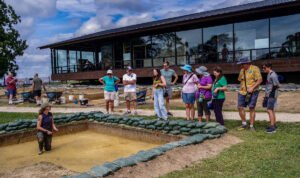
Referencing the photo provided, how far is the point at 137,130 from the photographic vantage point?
6.92 m

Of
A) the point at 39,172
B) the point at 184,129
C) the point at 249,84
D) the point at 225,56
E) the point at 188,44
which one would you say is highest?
the point at 188,44

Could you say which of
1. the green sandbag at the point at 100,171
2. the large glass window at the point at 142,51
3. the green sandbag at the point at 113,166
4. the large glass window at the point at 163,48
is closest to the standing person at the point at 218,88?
the green sandbag at the point at 113,166

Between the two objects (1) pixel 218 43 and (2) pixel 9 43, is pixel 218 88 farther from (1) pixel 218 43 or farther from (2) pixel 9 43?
(2) pixel 9 43

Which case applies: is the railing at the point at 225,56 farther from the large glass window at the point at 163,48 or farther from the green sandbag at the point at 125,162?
the green sandbag at the point at 125,162

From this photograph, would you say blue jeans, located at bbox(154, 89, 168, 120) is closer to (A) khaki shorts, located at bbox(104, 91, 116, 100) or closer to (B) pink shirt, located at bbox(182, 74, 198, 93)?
(B) pink shirt, located at bbox(182, 74, 198, 93)

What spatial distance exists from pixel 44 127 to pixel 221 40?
13948 mm

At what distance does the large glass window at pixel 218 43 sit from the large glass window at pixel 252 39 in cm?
48

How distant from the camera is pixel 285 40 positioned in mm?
A: 14797

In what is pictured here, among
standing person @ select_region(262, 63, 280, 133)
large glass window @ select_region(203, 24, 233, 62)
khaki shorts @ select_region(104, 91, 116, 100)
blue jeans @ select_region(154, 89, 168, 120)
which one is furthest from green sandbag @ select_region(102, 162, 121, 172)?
large glass window @ select_region(203, 24, 233, 62)

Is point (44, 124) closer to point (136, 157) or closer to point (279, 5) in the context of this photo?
point (136, 157)

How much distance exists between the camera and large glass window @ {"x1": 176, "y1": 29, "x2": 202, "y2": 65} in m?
17.8

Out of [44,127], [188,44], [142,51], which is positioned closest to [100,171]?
[44,127]

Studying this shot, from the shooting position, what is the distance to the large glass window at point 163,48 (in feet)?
62.8

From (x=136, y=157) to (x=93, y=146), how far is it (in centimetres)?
264
